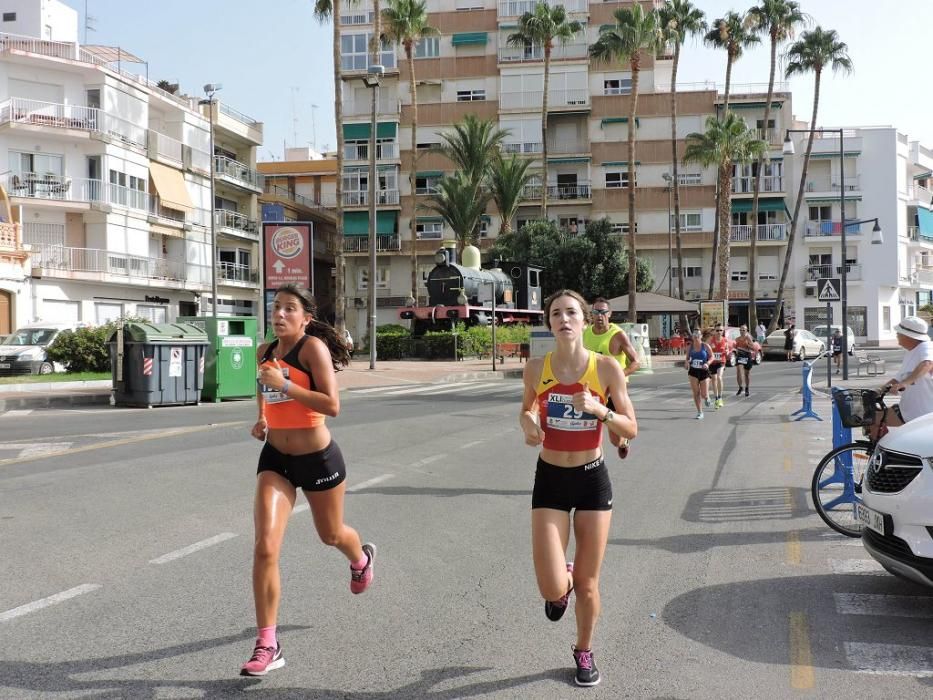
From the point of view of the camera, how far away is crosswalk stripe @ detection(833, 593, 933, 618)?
5.05 metres

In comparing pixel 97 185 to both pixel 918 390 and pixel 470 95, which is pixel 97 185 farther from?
pixel 918 390

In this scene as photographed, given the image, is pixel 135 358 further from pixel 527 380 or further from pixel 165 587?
pixel 527 380

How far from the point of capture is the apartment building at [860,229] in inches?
2381

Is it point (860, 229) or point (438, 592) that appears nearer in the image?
point (438, 592)

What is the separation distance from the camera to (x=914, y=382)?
7.25 m

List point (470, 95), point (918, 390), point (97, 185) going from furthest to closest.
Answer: point (470, 95), point (97, 185), point (918, 390)

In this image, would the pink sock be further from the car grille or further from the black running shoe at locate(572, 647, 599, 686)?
the car grille

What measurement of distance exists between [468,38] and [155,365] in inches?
1869

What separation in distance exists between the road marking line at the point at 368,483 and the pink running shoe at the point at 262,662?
181 inches

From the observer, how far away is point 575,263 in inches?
2101

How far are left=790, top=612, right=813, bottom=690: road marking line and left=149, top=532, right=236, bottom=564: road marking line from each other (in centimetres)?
375

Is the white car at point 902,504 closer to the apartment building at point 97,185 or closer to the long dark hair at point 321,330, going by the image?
the long dark hair at point 321,330

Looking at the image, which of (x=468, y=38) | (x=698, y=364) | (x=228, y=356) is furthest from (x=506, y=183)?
(x=698, y=364)

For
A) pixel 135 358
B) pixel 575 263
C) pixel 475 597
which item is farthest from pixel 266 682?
pixel 575 263
